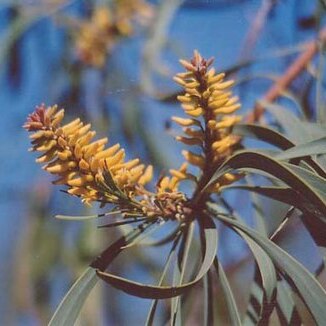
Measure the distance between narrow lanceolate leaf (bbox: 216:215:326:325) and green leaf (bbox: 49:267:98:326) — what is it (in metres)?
0.11

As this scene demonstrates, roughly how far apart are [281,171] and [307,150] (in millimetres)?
37

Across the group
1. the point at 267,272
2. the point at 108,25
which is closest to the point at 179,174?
the point at 267,272

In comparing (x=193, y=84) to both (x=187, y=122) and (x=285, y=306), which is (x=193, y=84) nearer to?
(x=187, y=122)

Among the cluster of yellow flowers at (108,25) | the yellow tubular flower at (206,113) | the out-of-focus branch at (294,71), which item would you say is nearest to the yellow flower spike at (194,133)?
the yellow tubular flower at (206,113)

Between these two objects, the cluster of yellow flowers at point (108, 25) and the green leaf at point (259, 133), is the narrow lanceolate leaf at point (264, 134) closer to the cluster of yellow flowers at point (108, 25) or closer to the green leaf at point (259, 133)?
the green leaf at point (259, 133)

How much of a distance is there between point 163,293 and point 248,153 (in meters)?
0.10

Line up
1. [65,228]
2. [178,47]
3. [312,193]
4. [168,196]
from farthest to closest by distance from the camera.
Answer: [65,228], [178,47], [168,196], [312,193]

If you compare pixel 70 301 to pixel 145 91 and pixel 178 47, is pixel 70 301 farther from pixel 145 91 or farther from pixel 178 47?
pixel 178 47

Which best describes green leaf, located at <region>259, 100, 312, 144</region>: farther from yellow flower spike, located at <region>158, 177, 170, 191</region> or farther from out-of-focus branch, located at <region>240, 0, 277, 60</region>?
out-of-focus branch, located at <region>240, 0, 277, 60</region>

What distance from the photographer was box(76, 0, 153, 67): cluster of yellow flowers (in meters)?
1.59

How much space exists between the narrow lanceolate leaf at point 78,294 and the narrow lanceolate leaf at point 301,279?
0.32ft

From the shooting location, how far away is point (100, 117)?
65.0 inches

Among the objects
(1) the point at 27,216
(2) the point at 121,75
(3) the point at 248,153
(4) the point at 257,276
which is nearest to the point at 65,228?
(1) the point at 27,216

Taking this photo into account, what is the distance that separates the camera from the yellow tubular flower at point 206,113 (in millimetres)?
490
